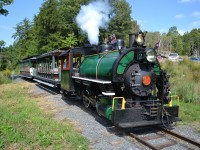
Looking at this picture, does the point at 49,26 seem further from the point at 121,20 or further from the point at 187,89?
the point at 187,89

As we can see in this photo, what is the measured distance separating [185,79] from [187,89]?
4.38 m

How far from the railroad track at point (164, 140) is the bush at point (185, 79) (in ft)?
16.3

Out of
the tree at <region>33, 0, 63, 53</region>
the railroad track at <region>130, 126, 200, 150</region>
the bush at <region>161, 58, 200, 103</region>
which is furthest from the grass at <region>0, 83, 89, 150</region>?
the tree at <region>33, 0, 63, 53</region>

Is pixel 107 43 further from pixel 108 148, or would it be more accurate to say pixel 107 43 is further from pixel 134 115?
pixel 108 148

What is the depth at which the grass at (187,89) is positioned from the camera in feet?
29.6

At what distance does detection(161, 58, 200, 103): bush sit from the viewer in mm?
12059

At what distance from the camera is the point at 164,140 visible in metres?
6.63

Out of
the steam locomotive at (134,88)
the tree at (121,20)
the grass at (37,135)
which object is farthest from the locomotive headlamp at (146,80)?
the tree at (121,20)

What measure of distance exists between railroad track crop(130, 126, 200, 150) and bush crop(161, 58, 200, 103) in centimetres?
497

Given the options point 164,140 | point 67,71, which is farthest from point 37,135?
point 67,71

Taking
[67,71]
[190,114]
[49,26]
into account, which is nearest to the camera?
[190,114]

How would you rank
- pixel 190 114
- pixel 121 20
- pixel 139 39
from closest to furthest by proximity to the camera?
pixel 139 39 < pixel 190 114 < pixel 121 20

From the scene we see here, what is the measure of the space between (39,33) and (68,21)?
5397 millimetres

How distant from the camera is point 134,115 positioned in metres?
7.05
